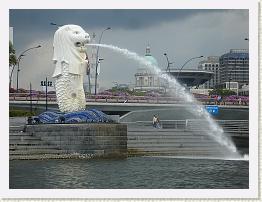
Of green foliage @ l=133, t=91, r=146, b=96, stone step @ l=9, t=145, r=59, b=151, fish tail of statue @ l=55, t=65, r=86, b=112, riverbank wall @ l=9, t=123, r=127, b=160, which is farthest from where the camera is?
green foliage @ l=133, t=91, r=146, b=96

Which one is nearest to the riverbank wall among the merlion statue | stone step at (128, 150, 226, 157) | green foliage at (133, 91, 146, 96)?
the merlion statue

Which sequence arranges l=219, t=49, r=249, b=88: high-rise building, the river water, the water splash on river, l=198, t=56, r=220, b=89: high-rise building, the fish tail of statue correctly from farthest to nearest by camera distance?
l=198, t=56, r=220, b=89: high-rise building → l=219, t=49, r=249, b=88: high-rise building → the water splash on river → the fish tail of statue → the river water

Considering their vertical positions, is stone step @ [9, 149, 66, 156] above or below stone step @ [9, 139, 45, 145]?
below

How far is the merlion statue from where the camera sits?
2517 cm

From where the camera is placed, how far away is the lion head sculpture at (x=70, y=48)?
2514 cm

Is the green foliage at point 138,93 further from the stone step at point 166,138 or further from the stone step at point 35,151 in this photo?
the stone step at point 35,151

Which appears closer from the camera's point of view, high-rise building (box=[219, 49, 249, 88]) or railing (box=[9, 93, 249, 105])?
high-rise building (box=[219, 49, 249, 88])

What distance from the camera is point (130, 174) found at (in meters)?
18.9

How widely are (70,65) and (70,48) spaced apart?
69 cm

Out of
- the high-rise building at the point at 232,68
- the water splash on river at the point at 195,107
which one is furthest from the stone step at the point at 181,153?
the high-rise building at the point at 232,68

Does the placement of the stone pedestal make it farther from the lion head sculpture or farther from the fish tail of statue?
the lion head sculpture

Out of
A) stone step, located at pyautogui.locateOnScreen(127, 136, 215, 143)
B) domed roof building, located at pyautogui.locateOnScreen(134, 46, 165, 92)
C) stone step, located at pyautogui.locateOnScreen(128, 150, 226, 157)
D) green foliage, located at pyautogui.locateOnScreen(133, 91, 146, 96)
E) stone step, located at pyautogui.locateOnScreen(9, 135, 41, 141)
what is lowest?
stone step, located at pyautogui.locateOnScreen(128, 150, 226, 157)

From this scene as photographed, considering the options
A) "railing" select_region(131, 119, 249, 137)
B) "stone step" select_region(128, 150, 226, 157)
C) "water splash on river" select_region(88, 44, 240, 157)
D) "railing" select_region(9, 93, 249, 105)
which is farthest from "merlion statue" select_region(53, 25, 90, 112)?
"railing" select_region(9, 93, 249, 105)
